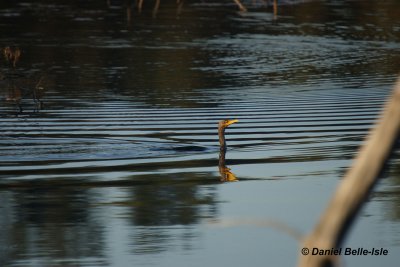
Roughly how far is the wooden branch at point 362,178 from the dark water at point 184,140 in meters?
0.35

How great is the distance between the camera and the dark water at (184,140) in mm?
9430

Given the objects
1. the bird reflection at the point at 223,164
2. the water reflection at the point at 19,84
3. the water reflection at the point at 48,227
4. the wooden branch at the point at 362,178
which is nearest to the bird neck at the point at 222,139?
the bird reflection at the point at 223,164

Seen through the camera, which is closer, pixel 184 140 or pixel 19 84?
pixel 184 140

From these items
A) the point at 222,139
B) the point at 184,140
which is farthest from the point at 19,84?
the point at 222,139

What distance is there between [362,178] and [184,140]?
11.6 m

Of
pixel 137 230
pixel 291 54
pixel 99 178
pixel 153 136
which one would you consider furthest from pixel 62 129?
pixel 291 54

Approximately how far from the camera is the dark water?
9.43m

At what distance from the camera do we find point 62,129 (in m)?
16.5

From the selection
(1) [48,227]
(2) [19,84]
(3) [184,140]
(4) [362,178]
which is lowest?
(2) [19,84]

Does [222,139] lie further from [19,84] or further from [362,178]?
[362,178]

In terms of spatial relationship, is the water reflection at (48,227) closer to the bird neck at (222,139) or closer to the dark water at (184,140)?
Answer: the dark water at (184,140)

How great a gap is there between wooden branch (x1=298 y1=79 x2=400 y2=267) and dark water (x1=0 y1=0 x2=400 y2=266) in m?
0.35

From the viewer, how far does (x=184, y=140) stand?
15.3 metres

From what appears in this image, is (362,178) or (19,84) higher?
(362,178)
